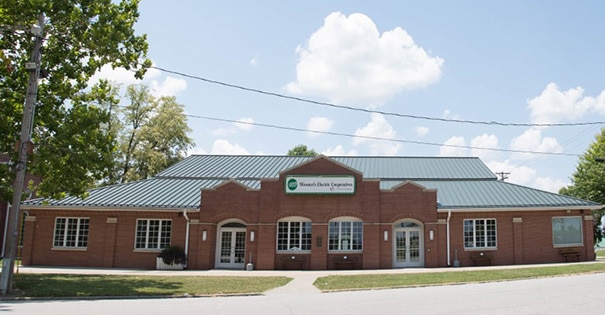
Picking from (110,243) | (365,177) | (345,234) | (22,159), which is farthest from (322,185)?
(22,159)

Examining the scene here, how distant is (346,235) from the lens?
26344mm

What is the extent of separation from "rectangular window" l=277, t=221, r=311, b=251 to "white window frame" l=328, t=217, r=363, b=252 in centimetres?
122

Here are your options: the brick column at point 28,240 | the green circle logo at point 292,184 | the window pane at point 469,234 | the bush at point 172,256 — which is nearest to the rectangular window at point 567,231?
the window pane at point 469,234

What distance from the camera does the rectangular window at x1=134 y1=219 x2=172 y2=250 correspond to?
2712 centimetres

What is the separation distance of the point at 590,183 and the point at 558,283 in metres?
31.5

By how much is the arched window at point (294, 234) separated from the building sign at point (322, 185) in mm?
1572

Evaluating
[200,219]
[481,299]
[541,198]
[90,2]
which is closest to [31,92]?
[90,2]

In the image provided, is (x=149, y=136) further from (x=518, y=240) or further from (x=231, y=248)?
(x=518, y=240)

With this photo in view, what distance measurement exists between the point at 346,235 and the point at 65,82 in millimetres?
15264

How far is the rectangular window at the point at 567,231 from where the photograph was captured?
2780cm

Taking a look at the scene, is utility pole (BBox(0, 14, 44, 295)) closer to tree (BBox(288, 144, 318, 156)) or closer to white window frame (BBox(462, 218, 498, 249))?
white window frame (BBox(462, 218, 498, 249))

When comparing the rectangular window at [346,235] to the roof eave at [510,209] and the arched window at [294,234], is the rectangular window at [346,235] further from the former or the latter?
the roof eave at [510,209]

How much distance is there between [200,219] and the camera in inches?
1042

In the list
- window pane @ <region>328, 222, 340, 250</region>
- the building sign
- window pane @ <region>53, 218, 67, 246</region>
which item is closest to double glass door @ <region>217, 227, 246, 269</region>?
the building sign
